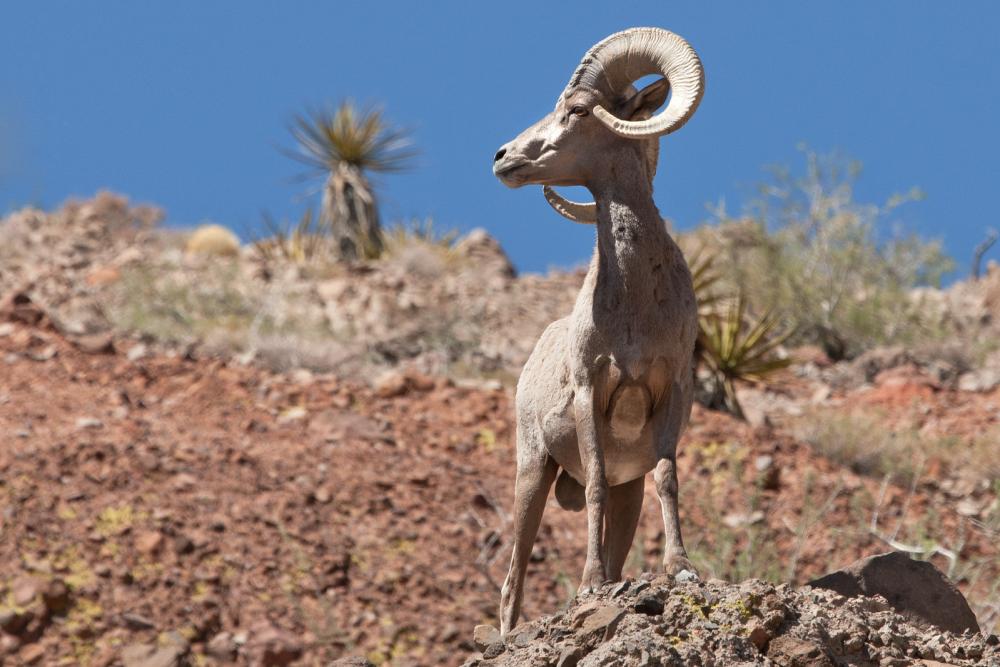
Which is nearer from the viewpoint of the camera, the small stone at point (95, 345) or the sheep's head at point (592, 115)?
the sheep's head at point (592, 115)

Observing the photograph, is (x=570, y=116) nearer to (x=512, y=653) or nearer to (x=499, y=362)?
(x=512, y=653)

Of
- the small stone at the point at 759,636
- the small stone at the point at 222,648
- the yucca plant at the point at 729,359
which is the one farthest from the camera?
the yucca plant at the point at 729,359

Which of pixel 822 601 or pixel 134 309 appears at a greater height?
pixel 134 309

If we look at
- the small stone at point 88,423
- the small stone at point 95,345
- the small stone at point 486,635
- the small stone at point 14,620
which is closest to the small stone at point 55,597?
the small stone at point 14,620

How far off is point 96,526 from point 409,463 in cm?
288

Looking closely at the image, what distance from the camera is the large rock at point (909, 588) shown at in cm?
699

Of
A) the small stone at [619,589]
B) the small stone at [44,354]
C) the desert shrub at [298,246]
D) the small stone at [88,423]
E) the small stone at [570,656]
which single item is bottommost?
the small stone at [570,656]

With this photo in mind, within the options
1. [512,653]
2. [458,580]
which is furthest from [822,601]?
[458,580]

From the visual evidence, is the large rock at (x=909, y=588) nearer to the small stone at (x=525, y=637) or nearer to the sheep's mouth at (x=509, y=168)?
the small stone at (x=525, y=637)

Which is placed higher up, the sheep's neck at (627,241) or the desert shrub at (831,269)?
the desert shrub at (831,269)

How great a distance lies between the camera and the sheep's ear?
6.50 m

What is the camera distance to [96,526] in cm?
1178

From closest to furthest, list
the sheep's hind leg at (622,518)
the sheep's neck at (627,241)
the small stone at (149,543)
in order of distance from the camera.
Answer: the sheep's neck at (627,241), the sheep's hind leg at (622,518), the small stone at (149,543)

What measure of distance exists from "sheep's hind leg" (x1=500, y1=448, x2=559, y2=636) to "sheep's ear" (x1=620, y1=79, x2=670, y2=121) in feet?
5.47
